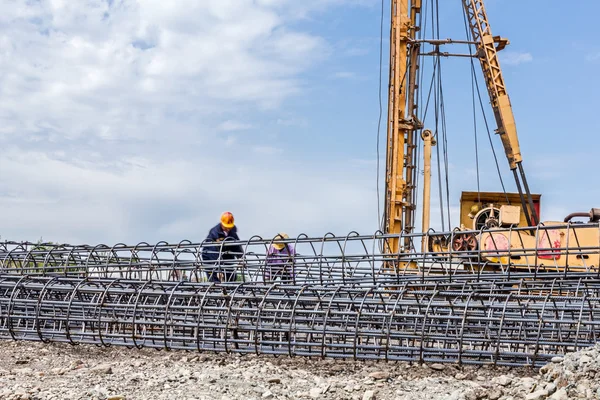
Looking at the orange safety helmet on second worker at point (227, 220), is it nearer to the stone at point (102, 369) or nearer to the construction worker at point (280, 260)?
the construction worker at point (280, 260)

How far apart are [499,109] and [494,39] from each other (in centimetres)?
162

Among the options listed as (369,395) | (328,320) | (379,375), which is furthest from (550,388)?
(328,320)

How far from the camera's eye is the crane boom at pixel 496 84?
57.0 ft

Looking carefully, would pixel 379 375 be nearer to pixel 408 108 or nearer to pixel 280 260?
pixel 280 260

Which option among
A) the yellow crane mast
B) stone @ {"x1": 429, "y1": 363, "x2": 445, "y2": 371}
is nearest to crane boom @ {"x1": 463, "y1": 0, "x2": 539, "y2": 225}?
the yellow crane mast

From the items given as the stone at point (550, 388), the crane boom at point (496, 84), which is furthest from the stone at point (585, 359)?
the crane boom at point (496, 84)

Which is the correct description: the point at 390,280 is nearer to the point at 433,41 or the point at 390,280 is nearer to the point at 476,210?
the point at 476,210

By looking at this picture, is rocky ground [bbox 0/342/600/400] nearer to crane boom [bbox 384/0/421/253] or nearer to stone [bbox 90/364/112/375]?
stone [bbox 90/364/112/375]

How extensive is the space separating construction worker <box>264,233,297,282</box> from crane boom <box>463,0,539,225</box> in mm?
7277

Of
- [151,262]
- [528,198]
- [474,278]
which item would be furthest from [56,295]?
[528,198]

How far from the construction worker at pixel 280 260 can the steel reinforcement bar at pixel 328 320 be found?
49.8 inches

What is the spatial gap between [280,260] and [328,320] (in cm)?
397

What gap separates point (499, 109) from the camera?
693 inches

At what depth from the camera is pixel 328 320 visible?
7.35 meters
